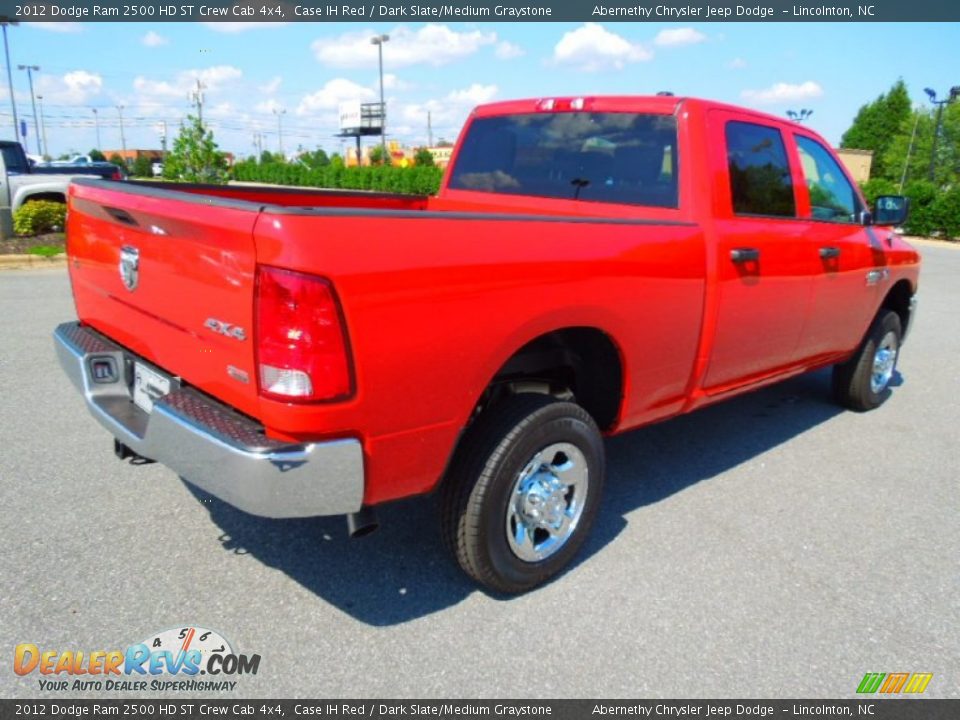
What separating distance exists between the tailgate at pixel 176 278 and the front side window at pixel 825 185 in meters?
3.39

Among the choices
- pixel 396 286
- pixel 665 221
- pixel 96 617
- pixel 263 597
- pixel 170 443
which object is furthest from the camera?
pixel 665 221

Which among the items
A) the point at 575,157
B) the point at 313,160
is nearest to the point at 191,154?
the point at 575,157

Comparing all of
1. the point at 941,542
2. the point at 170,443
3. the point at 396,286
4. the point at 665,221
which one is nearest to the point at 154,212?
the point at 170,443

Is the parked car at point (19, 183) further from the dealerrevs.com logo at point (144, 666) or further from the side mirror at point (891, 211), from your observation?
the side mirror at point (891, 211)

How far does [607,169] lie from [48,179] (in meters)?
13.9

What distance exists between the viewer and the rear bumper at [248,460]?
6.92 feet

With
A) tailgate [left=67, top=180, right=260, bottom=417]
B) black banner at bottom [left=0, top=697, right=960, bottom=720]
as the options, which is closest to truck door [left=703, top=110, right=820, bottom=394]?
black banner at bottom [left=0, top=697, right=960, bottom=720]

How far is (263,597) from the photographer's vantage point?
2807 millimetres

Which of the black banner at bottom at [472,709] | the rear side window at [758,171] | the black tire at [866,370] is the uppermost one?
the rear side window at [758,171]

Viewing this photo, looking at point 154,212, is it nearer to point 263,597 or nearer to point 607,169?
point 263,597

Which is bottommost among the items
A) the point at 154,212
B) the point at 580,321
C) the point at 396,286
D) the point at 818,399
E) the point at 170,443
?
the point at 818,399

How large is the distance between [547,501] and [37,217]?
13530mm

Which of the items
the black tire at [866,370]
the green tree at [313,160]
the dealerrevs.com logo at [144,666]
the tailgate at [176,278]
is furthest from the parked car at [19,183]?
the green tree at [313,160]

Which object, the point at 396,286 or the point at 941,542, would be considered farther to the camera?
the point at 941,542
